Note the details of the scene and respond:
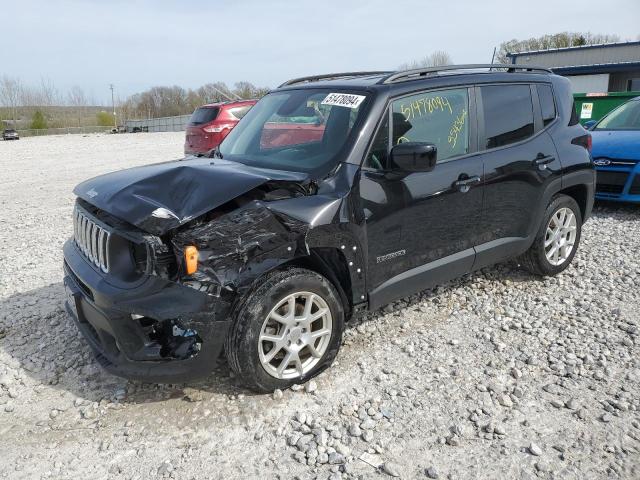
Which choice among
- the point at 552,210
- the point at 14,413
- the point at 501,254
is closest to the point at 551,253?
the point at 552,210

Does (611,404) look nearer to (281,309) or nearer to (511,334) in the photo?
(511,334)

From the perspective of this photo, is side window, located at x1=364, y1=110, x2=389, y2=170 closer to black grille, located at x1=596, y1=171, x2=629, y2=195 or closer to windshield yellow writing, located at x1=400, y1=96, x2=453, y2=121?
windshield yellow writing, located at x1=400, y1=96, x2=453, y2=121

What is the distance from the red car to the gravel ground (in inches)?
263

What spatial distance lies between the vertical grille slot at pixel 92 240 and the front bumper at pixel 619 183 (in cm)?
691

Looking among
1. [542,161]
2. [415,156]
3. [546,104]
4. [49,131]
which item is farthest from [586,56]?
[49,131]

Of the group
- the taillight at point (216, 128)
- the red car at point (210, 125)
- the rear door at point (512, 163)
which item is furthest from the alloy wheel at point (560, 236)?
the taillight at point (216, 128)

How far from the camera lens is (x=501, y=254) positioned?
443cm

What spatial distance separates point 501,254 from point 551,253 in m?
0.87

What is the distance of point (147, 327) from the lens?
120 inches

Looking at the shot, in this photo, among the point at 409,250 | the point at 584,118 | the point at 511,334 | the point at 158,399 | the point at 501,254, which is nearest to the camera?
the point at 158,399

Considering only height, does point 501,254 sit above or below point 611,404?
above

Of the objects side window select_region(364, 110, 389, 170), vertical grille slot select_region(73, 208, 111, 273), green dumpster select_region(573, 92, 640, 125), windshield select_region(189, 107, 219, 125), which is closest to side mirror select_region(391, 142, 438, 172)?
side window select_region(364, 110, 389, 170)

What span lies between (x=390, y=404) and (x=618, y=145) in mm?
6155

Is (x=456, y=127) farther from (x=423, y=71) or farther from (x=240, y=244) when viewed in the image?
(x=240, y=244)
